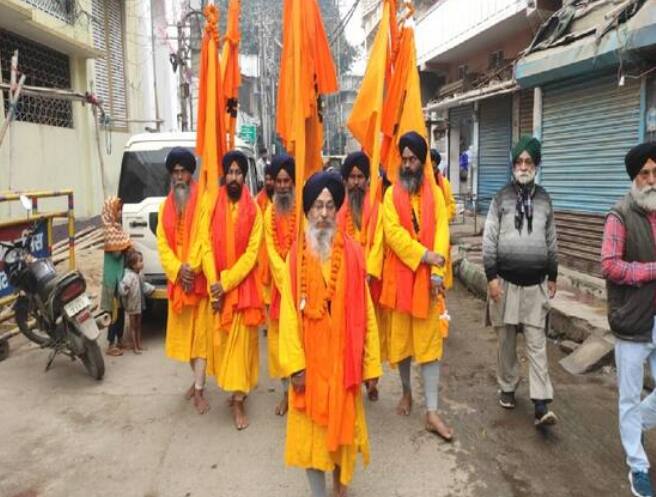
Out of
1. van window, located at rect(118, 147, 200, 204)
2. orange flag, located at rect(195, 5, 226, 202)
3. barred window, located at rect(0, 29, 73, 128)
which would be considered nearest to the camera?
orange flag, located at rect(195, 5, 226, 202)

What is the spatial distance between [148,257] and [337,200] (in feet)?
13.1

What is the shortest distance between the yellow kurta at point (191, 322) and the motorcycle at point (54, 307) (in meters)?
1.01

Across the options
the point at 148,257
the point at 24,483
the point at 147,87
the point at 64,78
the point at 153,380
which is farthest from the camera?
the point at 147,87

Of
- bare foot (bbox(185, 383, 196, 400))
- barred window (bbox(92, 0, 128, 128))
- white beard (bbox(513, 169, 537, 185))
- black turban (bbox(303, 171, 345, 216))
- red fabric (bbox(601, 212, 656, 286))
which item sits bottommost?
bare foot (bbox(185, 383, 196, 400))

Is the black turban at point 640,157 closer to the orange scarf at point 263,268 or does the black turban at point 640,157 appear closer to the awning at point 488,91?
the orange scarf at point 263,268

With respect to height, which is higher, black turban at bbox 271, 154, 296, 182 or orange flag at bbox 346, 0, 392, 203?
orange flag at bbox 346, 0, 392, 203

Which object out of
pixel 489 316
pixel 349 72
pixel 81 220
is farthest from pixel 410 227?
pixel 349 72

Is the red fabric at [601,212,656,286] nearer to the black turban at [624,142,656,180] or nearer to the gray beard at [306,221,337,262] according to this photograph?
the black turban at [624,142,656,180]

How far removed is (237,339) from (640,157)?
2.74 m

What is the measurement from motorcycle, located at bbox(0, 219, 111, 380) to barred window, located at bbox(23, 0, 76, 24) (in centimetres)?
737

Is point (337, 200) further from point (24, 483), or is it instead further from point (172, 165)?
point (24, 483)

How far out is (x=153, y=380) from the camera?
16.6 ft

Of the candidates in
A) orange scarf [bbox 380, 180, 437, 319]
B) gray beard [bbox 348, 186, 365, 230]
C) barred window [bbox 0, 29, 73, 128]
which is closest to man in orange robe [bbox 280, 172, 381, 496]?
orange scarf [bbox 380, 180, 437, 319]

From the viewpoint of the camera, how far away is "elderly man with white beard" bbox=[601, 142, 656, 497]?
308 centimetres
